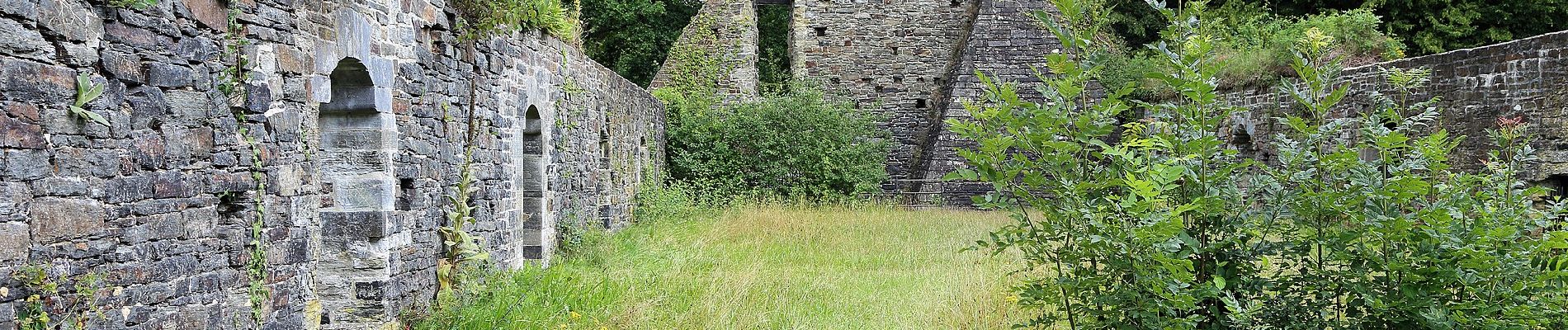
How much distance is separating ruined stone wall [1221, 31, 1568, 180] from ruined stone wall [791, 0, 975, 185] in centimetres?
932

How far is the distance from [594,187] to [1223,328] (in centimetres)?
941

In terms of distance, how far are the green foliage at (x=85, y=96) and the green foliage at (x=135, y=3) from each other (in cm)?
28

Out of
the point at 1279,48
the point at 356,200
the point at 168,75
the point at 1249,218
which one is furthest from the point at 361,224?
the point at 1279,48

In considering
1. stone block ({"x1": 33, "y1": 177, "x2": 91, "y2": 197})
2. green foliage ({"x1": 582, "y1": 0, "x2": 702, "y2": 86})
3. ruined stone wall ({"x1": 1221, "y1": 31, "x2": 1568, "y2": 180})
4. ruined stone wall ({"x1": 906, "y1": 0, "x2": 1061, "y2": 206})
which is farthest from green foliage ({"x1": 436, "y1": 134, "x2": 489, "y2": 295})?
green foliage ({"x1": 582, "y1": 0, "x2": 702, "y2": 86})

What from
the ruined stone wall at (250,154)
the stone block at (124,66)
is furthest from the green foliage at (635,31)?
the stone block at (124,66)

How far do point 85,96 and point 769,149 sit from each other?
576 inches

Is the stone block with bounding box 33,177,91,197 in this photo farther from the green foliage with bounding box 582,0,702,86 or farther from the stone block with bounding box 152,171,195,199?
the green foliage with bounding box 582,0,702,86

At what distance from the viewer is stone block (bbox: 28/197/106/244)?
3.70 metres

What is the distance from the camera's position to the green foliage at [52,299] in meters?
3.66

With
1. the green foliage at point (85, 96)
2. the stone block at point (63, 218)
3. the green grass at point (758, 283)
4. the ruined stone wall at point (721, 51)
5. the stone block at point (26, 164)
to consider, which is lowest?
the green grass at point (758, 283)

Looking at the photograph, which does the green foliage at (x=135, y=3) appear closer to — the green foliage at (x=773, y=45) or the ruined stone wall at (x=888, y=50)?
the ruined stone wall at (x=888, y=50)

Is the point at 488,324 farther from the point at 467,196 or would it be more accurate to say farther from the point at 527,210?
the point at 527,210

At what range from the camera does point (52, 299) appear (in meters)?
3.77

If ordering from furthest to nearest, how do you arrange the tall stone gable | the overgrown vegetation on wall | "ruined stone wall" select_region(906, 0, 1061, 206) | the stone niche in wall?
the tall stone gable, "ruined stone wall" select_region(906, 0, 1061, 206), the overgrown vegetation on wall, the stone niche in wall
